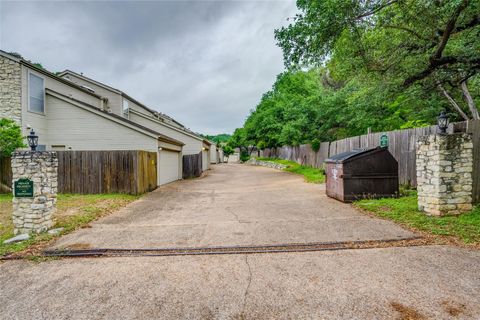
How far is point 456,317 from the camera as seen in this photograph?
240 centimetres

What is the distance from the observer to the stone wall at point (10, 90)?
11445mm

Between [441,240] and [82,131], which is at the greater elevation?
[82,131]

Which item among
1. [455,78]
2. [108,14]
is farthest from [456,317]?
[108,14]

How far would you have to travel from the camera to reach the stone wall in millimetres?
11445

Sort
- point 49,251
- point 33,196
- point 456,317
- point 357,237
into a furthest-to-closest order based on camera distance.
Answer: point 33,196 < point 357,237 < point 49,251 < point 456,317

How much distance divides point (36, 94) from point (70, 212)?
9.34 metres

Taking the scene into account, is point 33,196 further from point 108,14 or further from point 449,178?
point 108,14

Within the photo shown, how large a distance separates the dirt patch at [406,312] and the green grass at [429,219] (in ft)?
9.57

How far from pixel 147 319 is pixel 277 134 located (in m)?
25.6

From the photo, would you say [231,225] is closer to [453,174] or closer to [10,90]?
[453,174]

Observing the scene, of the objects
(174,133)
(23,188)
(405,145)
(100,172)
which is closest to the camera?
(23,188)

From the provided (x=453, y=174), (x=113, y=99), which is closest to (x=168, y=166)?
(x=113, y=99)

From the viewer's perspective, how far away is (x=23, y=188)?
17.2 ft

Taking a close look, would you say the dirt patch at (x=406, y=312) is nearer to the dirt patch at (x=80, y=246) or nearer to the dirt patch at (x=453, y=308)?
the dirt patch at (x=453, y=308)
